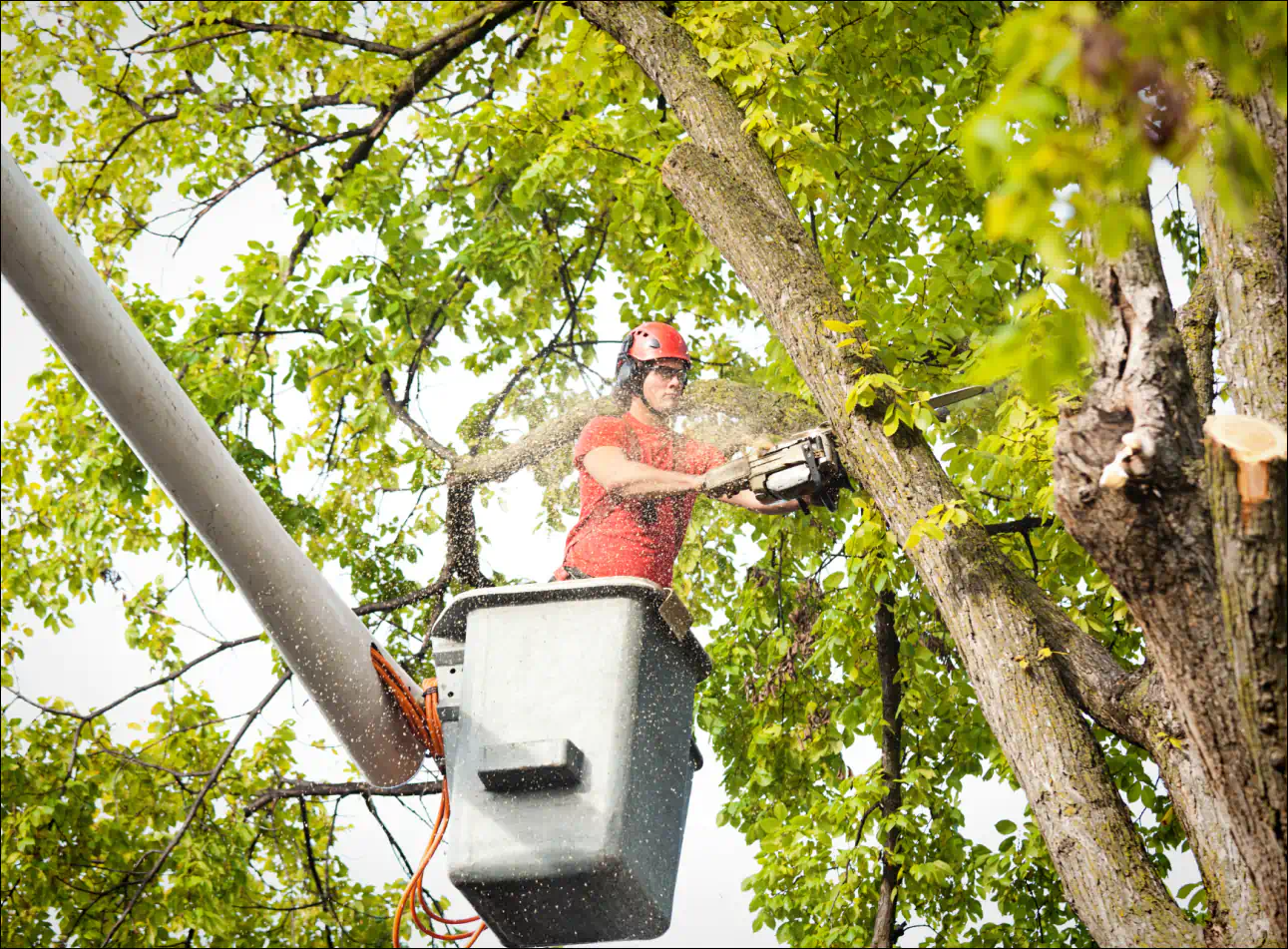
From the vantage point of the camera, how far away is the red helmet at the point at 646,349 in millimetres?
4578

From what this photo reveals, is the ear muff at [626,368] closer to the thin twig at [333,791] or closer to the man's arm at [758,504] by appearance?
the man's arm at [758,504]

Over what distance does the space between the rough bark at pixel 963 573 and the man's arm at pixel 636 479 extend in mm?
650

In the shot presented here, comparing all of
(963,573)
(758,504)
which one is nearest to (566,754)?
(963,573)

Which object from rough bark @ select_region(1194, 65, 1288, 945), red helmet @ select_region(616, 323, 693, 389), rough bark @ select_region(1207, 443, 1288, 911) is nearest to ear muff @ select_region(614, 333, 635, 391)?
red helmet @ select_region(616, 323, 693, 389)

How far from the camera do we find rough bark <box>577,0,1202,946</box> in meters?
2.61

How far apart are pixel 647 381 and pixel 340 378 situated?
331cm

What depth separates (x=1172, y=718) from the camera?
2.65 m

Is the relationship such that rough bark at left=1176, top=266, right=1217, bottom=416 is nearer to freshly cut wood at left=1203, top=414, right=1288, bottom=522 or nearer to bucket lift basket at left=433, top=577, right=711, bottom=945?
freshly cut wood at left=1203, top=414, right=1288, bottom=522

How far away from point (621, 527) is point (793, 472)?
625mm

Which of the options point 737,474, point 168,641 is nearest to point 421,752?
point 737,474

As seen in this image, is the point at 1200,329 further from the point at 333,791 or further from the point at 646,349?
the point at 333,791

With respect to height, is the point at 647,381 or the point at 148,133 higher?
the point at 148,133

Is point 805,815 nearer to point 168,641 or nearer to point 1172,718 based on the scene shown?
point 1172,718

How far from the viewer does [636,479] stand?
4039 mm
